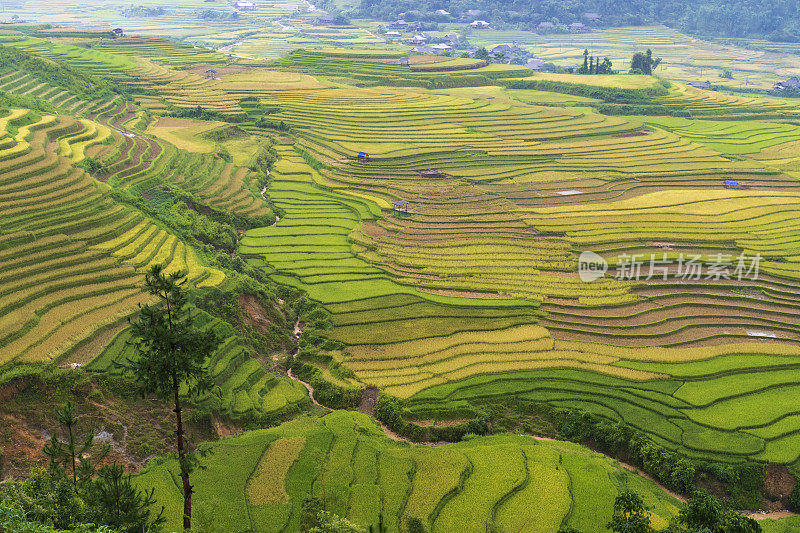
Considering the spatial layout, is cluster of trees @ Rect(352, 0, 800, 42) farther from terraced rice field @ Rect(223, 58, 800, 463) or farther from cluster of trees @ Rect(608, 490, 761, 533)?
cluster of trees @ Rect(608, 490, 761, 533)

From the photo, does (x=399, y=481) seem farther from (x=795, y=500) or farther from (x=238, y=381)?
(x=795, y=500)

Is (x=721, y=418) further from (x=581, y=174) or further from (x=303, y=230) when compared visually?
(x=581, y=174)

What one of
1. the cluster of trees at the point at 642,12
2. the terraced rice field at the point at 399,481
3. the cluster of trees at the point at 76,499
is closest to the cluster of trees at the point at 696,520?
the terraced rice field at the point at 399,481

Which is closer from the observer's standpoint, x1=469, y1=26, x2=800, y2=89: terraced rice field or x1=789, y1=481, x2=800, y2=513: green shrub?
x1=789, y1=481, x2=800, y2=513: green shrub

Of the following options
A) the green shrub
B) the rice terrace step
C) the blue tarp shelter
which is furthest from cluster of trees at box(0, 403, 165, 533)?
the blue tarp shelter

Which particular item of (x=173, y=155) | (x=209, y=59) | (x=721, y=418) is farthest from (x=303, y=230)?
(x=209, y=59)

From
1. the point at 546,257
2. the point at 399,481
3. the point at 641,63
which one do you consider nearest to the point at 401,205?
the point at 546,257

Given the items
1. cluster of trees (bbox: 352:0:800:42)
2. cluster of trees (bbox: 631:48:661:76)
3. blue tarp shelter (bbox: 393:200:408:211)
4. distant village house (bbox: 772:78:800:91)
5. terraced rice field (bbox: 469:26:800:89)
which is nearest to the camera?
blue tarp shelter (bbox: 393:200:408:211)
